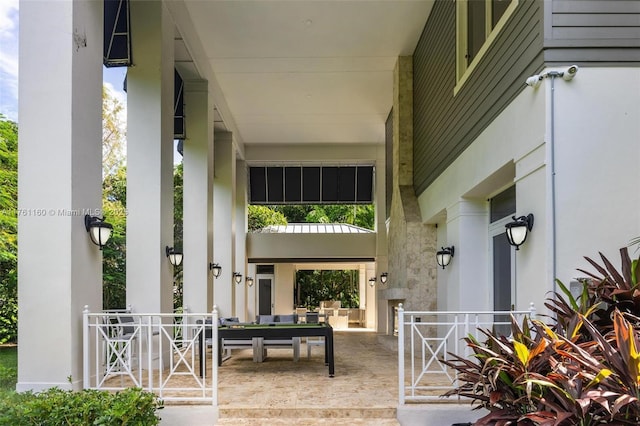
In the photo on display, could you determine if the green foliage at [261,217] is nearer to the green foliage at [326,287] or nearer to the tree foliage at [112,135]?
the green foliage at [326,287]

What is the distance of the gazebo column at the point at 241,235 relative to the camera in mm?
16531

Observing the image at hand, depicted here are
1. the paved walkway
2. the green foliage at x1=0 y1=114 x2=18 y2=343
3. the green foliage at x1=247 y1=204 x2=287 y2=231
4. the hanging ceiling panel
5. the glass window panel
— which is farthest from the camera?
A: the green foliage at x1=247 y1=204 x2=287 y2=231

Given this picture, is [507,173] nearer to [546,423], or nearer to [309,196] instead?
[546,423]

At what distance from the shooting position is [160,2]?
24.7ft

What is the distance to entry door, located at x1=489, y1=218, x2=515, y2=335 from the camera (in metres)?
6.41

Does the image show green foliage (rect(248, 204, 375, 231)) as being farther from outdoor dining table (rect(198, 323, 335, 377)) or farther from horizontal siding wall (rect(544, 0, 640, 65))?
horizontal siding wall (rect(544, 0, 640, 65))

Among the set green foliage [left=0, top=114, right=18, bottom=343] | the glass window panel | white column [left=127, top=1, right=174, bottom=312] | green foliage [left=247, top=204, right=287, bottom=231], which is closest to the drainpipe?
the glass window panel

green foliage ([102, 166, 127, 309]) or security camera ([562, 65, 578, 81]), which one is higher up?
security camera ([562, 65, 578, 81])

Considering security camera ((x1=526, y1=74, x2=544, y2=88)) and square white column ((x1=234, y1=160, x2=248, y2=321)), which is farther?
square white column ((x1=234, y1=160, x2=248, y2=321))

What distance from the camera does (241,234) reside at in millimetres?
16781

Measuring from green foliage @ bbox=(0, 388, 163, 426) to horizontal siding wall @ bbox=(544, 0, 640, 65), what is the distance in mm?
4307

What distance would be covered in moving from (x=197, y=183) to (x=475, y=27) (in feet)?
19.6

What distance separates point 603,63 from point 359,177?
12.9 m

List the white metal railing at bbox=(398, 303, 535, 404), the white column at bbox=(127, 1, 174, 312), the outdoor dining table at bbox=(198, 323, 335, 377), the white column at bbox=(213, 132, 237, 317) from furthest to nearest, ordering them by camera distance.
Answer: the white column at bbox=(213, 132, 237, 317) → the white column at bbox=(127, 1, 174, 312) → the outdoor dining table at bbox=(198, 323, 335, 377) → the white metal railing at bbox=(398, 303, 535, 404)
